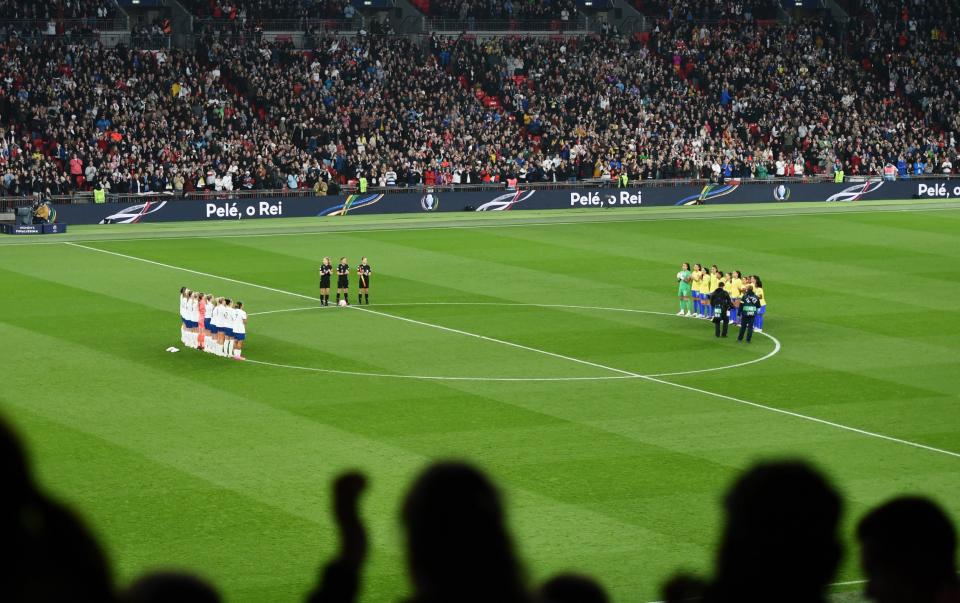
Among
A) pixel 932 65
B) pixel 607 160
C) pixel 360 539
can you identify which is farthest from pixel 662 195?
pixel 360 539

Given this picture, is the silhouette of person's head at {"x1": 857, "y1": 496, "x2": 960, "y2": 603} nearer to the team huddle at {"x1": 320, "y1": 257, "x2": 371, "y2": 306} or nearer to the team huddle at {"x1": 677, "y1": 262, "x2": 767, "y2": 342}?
the team huddle at {"x1": 677, "y1": 262, "x2": 767, "y2": 342}

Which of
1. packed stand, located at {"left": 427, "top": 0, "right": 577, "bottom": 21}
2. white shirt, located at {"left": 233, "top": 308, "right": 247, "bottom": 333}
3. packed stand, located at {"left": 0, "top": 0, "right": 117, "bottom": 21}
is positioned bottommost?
white shirt, located at {"left": 233, "top": 308, "right": 247, "bottom": 333}

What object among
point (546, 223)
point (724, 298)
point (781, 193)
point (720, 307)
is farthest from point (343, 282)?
point (781, 193)

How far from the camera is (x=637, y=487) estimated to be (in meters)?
21.9

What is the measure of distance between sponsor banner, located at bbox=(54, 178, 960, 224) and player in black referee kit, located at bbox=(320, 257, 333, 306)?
20.5 metres

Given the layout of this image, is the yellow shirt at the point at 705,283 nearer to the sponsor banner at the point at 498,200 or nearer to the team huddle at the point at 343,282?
the team huddle at the point at 343,282

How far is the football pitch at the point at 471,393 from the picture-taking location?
65.0ft

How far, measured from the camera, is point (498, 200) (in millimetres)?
66625

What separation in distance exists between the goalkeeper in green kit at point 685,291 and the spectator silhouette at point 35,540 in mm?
36498

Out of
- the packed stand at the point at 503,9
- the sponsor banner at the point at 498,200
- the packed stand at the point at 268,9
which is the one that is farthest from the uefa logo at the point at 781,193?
the packed stand at the point at 268,9

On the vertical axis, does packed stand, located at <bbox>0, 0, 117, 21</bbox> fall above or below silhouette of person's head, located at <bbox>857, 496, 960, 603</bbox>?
above

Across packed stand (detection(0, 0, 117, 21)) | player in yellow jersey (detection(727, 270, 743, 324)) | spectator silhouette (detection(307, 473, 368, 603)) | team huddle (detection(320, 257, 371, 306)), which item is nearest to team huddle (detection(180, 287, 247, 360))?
team huddle (detection(320, 257, 371, 306))

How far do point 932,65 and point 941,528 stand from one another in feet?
278

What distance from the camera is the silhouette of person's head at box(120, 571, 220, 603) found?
9.77 ft
